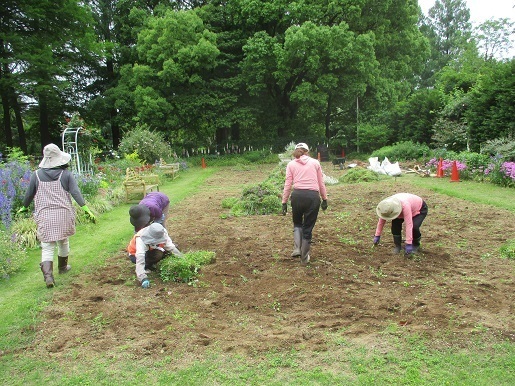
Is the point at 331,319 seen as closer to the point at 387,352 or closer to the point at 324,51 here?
the point at 387,352

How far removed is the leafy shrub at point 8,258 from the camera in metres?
5.71

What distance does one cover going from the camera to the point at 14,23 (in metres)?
23.6

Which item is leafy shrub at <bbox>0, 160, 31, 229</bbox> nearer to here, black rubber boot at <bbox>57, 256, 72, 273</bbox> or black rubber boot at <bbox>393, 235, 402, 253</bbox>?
black rubber boot at <bbox>57, 256, 72, 273</bbox>

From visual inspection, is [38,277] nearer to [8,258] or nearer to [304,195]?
[8,258]

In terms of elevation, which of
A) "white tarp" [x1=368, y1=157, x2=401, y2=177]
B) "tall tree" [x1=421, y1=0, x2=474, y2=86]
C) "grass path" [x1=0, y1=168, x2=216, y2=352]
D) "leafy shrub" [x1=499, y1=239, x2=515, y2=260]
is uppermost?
"tall tree" [x1=421, y1=0, x2=474, y2=86]

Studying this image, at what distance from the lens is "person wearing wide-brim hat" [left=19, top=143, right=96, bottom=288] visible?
5.24 m

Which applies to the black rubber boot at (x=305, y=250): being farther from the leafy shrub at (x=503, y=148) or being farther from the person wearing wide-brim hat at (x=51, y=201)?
the leafy shrub at (x=503, y=148)

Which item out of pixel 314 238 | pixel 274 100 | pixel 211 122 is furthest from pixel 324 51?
pixel 314 238

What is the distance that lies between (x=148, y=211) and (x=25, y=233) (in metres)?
3.32

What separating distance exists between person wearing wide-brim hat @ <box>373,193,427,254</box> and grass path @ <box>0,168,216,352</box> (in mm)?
4108

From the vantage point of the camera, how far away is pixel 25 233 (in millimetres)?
7207

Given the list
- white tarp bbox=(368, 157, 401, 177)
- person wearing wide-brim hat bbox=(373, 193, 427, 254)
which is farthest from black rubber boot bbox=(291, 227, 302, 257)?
white tarp bbox=(368, 157, 401, 177)

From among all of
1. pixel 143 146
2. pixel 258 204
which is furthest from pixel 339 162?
pixel 258 204

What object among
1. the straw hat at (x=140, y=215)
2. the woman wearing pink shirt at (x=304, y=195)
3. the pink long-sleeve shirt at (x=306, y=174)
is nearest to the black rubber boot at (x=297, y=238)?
the woman wearing pink shirt at (x=304, y=195)
